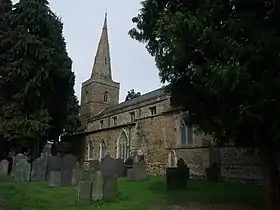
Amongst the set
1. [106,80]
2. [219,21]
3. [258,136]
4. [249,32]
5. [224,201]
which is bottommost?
[224,201]

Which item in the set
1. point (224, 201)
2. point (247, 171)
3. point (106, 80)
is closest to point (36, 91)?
point (247, 171)

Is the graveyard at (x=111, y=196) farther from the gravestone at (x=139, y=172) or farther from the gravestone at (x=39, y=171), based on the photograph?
the gravestone at (x=39, y=171)

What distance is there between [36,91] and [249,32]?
63.2 feet

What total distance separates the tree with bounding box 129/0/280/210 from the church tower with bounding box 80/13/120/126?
36468 millimetres

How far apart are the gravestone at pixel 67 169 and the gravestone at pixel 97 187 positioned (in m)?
4.12

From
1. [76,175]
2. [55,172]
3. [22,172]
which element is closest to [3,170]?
[22,172]

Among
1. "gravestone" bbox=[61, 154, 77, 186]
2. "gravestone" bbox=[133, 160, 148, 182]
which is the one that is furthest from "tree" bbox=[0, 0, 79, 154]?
"gravestone" bbox=[133, 160, 148, 182]

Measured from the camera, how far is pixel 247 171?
15.3 meters

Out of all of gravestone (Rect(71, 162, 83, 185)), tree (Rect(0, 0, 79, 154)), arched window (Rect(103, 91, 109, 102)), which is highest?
arched window (Rect(103, 91, 109, 102))

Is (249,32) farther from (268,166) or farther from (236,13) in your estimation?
(268,166)

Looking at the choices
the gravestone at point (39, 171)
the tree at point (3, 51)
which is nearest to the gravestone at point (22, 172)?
the gravestone at point (39, 171)

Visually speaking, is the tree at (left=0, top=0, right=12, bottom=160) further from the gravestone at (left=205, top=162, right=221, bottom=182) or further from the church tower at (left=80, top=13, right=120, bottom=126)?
the church tower at (left=80, top=13, right=120, bottom=126)

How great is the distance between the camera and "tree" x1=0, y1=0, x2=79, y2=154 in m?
22.8

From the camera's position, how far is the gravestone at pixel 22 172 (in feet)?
52.2
